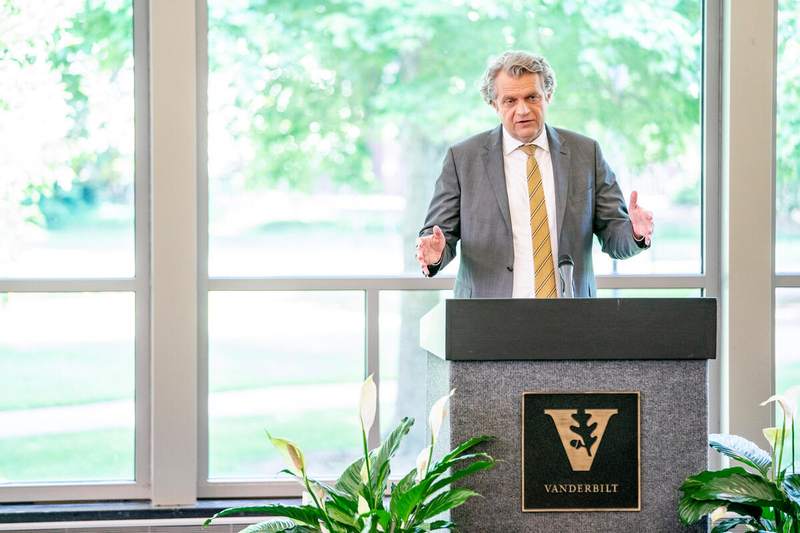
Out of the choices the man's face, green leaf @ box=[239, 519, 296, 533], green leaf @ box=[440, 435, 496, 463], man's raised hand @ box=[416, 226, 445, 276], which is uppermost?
the man's face

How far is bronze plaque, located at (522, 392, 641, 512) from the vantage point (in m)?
1.32

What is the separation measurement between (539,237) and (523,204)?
0.14 metres

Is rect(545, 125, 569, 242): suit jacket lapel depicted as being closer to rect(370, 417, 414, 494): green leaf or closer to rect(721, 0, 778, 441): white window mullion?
rect(370, 417, 414, 494): green leaf

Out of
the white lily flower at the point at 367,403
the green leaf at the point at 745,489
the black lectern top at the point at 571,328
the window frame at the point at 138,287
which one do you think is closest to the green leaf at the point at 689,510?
the green leaf at the point at 745,489

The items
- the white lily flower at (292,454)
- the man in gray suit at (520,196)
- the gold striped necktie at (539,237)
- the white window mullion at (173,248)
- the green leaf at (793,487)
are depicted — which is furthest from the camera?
the white window mullion at (173,248)

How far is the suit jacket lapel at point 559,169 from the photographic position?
205 cm

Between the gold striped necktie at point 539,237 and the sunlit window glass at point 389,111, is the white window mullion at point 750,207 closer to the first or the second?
the sunlit window glass at point 389,111

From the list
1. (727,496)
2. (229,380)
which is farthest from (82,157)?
(727,496)

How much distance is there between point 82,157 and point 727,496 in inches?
104

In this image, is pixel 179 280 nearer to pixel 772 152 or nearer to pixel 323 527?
pixel 323 527

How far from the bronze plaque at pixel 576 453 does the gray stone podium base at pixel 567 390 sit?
0.05 ft

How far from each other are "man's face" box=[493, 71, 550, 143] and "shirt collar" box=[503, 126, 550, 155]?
0.05 meters

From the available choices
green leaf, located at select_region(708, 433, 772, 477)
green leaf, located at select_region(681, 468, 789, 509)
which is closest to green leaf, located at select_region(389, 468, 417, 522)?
green leaf, located at select_region(681, 468, 789, 509)

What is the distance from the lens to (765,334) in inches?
116
